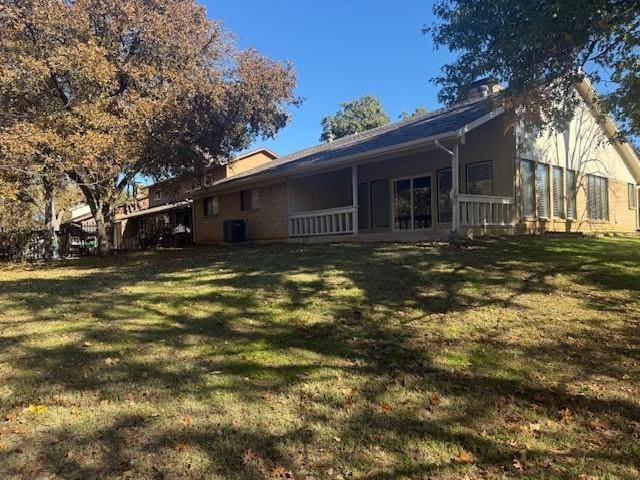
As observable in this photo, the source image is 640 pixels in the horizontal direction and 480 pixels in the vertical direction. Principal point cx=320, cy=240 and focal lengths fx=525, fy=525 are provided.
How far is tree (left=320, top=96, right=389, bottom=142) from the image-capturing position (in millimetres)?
48750

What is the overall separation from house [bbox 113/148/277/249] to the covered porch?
14.2 ft

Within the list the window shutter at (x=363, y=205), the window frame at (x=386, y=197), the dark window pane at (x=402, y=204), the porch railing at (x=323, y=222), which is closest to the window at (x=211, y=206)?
the porch railing at (x=323, y=222)

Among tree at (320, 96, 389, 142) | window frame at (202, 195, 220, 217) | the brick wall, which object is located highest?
tree at (320, 96, 389, 142)

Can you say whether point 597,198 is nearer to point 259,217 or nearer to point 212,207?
point 259,217

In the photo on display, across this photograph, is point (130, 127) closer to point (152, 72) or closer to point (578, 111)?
point (152, 72)

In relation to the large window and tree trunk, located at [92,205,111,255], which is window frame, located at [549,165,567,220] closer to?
the large window

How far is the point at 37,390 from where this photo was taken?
4512 mm

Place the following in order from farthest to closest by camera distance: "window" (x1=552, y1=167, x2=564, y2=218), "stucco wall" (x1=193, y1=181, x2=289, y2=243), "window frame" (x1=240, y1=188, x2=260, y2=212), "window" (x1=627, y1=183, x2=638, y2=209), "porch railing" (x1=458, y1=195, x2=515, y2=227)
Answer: "window" (x1=627, y1=183, x2=638, y2=209) < "window frame" (x1=240, y1=188, x2=260, y2=212) < "stucco wall" (x1=193, y1=181, x2=289, y2=243) < "window" (x1=552, y1=167, x2=564, y2=218) < "porch railing" (x1=458, y1=195, x2=515, y2=227)

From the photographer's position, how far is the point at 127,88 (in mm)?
17344

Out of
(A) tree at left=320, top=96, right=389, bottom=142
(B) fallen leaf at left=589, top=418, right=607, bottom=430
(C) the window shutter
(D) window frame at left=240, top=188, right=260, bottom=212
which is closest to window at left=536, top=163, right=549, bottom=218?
(C) the window shutter

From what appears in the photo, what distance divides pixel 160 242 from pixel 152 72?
48.6 feet

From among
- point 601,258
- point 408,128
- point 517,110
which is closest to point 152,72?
point 408,128

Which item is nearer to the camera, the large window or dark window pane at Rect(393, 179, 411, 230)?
the large window

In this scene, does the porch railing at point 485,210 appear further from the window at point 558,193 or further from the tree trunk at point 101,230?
the tree trunk at point 101,230
